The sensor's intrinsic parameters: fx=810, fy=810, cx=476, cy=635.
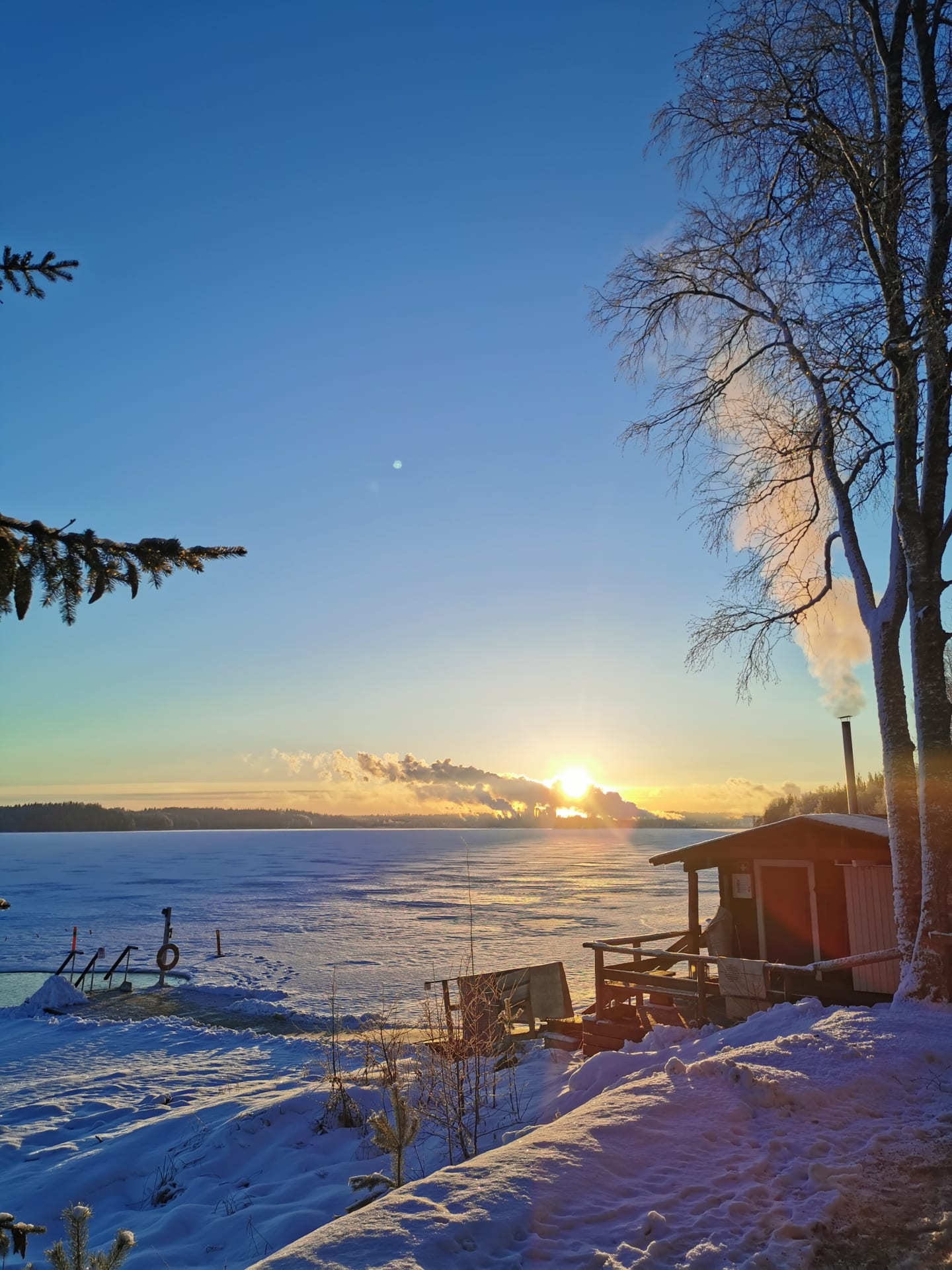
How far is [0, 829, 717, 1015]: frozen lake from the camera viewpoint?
30594mm

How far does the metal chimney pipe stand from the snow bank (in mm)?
24415

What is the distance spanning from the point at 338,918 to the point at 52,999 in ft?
79.8

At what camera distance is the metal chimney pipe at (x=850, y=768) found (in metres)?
24.9

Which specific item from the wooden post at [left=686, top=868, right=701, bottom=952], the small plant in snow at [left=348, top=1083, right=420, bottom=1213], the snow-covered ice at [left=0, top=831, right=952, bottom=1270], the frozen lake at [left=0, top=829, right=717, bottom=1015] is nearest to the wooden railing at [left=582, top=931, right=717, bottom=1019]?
the wooden post at [left=686, top=868, right=701, bottom=952]

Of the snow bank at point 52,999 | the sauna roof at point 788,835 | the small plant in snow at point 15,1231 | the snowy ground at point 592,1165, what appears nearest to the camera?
the small plant in snow at point 15,1231

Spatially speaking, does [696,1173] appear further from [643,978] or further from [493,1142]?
[643,978]

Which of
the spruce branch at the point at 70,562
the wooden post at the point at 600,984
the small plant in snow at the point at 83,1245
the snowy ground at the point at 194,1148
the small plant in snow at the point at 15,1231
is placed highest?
the spruce branch at the point at 70,562

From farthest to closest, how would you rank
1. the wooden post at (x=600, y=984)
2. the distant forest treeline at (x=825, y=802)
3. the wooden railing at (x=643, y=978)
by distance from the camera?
the distant forest treeline at (x=825, y=802) → the wooden post at (x=600, y=984) → the wooden railing at (x=643, y=978)

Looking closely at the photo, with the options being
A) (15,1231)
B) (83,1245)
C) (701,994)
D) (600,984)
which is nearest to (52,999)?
(600,984)

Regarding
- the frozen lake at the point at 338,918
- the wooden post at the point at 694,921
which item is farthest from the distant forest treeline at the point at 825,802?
the wooden post at the point at 694,921

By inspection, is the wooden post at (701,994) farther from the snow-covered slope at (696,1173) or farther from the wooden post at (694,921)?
the snow-covered slope at (696,1173)

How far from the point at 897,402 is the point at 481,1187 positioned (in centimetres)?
943

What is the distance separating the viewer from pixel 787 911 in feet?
51.8

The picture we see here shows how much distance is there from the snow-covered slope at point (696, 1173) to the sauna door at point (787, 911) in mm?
8501
